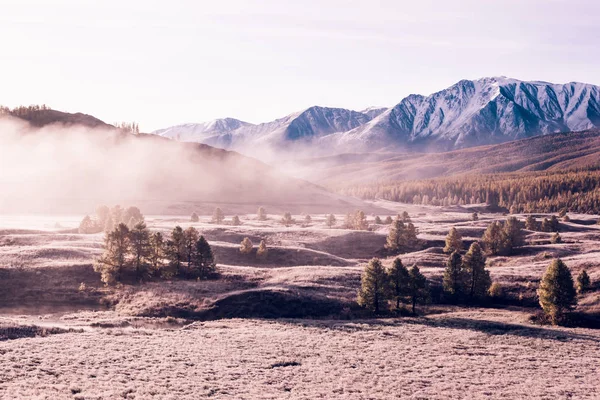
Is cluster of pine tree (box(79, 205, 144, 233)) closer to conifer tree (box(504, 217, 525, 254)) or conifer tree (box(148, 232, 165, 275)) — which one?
conifer tree (box(148, 232, 165, 275))

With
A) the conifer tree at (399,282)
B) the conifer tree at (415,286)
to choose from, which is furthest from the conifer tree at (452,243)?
the conifer tree at (399,282)

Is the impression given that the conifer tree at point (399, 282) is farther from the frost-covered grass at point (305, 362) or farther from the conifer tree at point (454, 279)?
the conifer tree at point (454, 279)

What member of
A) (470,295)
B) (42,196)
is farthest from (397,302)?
(42,196)

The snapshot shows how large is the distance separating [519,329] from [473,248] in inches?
712

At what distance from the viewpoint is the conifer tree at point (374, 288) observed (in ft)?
171

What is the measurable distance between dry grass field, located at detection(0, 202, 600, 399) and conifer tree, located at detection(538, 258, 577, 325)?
336cm

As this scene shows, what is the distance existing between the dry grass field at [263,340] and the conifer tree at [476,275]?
12.2 feet

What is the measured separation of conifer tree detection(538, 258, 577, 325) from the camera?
48.2m

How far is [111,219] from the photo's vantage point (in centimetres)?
9088

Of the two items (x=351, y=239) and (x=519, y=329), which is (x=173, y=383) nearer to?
(x=519, y=329)

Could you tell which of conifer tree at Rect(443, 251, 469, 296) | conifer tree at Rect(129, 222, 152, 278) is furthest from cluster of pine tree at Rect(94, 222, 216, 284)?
conifer tree at Rect(443, 251, 469, 296)

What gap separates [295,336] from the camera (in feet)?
128

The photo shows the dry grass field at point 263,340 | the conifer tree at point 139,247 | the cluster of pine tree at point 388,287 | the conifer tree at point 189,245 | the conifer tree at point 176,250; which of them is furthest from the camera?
the conifer tree at point 189,245

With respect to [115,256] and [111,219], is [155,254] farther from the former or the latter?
[111,219]
